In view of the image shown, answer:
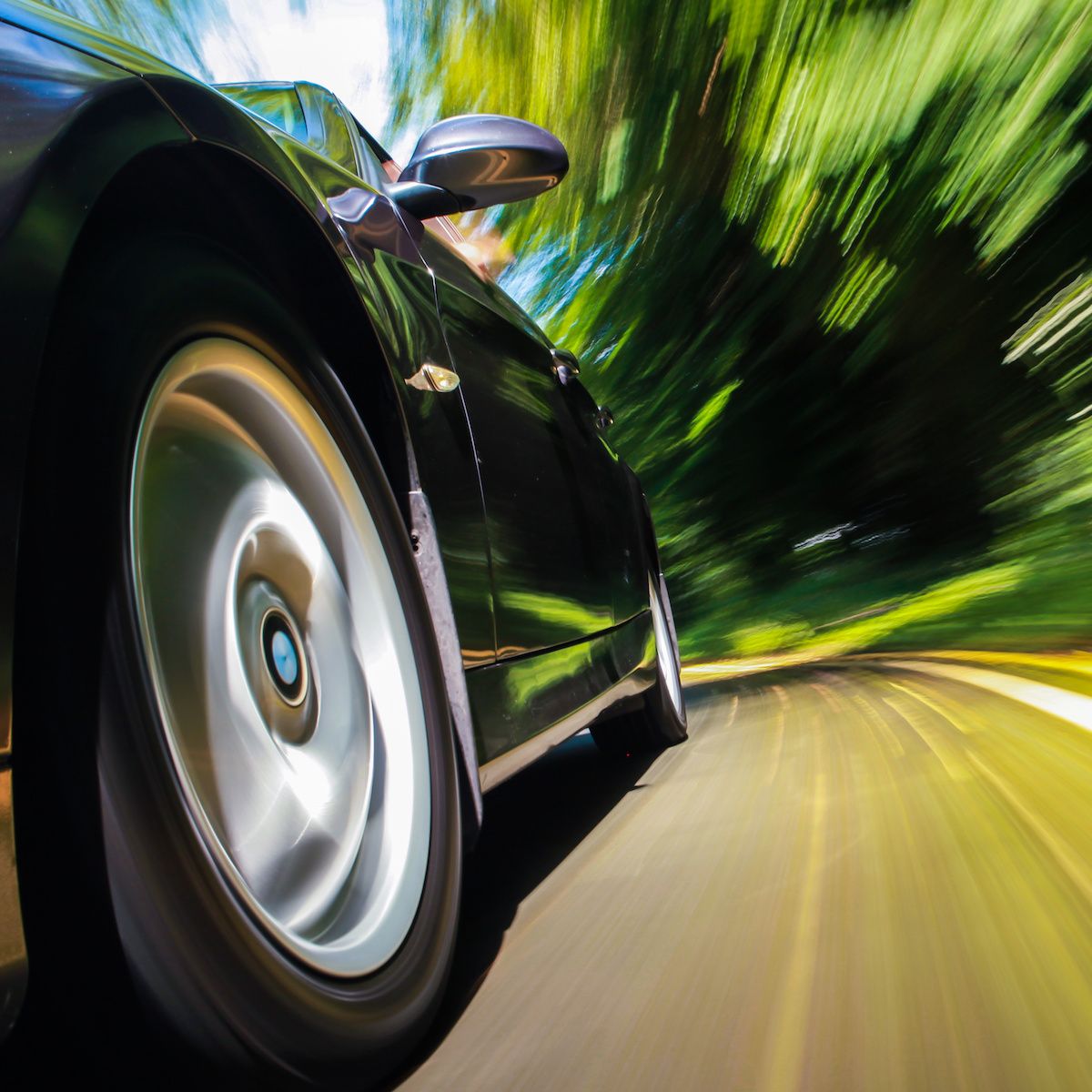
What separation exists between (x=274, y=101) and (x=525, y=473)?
0.87 m

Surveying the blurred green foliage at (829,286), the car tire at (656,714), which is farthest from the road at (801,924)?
the blurred green foliage at (829,286)

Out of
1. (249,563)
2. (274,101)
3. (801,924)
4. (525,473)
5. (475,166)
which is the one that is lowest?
(801,924)

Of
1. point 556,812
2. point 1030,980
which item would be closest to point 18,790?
point 1030,980

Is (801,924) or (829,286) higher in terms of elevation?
(829,286)

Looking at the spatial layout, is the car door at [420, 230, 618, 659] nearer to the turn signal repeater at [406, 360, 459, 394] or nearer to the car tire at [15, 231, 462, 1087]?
the turn signal repeater at [406, 360, 459, 394]

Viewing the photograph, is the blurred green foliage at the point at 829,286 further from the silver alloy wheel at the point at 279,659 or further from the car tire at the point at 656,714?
the silver alloy wheel at the point at 279,659

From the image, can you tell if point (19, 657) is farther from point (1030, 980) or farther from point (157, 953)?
point (1030, 980)

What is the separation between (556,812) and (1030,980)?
1641mm

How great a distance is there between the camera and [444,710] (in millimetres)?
1599

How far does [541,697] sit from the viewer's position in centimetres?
200

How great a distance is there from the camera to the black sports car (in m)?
0.92

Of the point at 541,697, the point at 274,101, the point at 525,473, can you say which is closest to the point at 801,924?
the point at 541,697

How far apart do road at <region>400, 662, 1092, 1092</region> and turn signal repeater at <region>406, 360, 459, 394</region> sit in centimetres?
85

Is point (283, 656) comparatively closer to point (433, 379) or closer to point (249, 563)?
point (249, 563)
